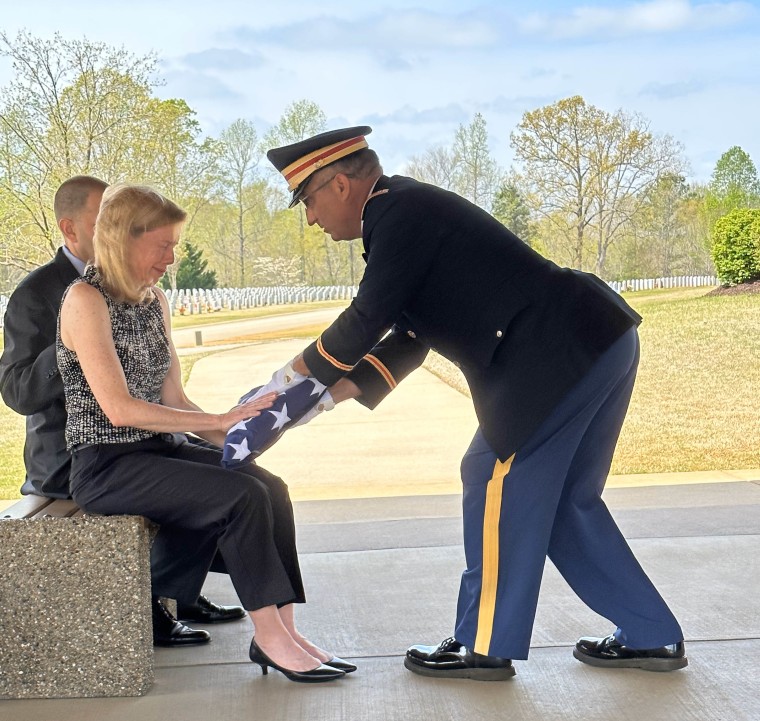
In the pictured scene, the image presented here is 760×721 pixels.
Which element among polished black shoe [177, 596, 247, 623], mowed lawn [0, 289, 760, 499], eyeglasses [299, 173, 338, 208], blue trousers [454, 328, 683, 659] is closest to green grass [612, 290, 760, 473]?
mowed lawn [0, 289, 760, 499]

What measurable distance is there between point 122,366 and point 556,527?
101cm

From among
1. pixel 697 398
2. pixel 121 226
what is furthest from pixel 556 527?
pixel 697 398

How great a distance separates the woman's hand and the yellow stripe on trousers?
50cm


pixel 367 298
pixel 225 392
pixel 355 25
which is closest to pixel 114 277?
pixel 367 298

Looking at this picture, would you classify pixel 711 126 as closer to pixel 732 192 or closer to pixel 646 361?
pixel 732 192

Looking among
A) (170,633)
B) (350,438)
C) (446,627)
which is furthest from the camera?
(350,438)

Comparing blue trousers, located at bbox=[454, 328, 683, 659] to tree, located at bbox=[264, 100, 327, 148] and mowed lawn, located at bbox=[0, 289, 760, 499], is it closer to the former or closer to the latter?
tree, located at bbox=[264, 100, 327, 148]

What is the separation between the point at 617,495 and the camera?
4.52 m

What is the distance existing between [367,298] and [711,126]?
13.2ft

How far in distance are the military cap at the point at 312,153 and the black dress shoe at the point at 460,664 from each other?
39.8 inches

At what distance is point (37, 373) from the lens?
2494mm

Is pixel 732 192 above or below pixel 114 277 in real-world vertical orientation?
above

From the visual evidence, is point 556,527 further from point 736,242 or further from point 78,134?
point 78,134

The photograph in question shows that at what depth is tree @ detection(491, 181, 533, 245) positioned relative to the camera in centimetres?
544
